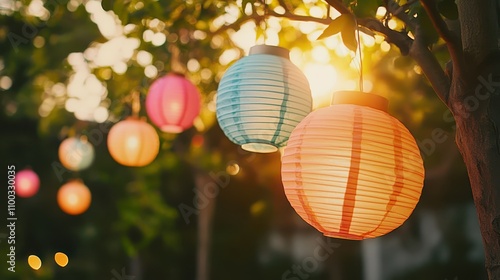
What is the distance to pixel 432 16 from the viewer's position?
1.61 m

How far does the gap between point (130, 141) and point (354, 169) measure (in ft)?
8.59

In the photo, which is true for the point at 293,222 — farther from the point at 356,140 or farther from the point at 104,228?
the point at 356,140

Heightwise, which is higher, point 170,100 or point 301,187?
point 170,100

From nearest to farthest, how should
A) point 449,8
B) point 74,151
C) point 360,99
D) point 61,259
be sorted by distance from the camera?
1. point 360,99
2. point 449,8
3. point 74,151
4. point 61,259

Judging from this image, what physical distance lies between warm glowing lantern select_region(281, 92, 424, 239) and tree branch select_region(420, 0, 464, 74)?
28 centimetres

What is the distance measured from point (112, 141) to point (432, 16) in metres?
2.68

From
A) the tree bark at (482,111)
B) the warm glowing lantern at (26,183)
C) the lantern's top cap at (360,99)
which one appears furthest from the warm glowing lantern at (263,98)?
the warm glowing lantern at (26,183)

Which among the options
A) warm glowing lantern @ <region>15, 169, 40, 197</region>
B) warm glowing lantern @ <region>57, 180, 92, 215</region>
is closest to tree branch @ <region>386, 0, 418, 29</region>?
warm glowing lantern @ <region>57, 180, 92, 215</region>

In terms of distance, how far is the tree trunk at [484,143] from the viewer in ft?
5.42

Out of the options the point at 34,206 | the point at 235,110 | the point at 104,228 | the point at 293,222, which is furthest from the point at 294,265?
the point at 235,110

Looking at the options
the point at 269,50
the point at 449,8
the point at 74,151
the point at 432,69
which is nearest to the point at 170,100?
the point at 269,50

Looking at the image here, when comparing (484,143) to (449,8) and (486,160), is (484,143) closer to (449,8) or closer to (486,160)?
(486,160)

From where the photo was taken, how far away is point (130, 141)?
3.91 meters

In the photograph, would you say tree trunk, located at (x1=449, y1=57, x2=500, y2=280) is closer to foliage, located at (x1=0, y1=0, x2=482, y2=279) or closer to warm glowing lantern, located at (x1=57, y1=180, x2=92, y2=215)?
foliage, located at (x1=0, y1=0, x2=482, y2=279)
